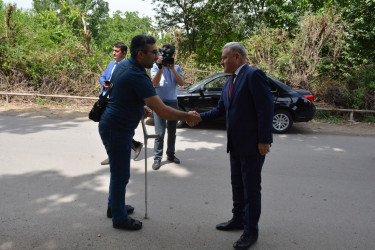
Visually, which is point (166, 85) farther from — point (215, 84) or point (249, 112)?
point (215, 84)

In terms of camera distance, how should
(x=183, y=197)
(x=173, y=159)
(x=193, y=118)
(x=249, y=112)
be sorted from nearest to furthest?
(x=249, y=112)
(x=193, y=118)
(x=183, y=197)
(x=173, y=159)

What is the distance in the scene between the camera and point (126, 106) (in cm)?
313

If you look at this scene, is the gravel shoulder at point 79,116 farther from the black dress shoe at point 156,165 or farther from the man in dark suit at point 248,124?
the man in dark suit at point 248,124

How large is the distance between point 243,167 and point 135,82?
4.17 ft

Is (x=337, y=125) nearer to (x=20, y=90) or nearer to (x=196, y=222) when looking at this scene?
(x=196, y=222)

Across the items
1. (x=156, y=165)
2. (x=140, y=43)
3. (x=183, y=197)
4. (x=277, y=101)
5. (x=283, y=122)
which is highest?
(x=140, y=43)

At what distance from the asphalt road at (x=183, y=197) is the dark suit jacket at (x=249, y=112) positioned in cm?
103

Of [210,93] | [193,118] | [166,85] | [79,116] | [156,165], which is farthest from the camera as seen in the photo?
[79,116]

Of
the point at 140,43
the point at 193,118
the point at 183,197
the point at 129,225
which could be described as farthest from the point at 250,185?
the point at 140,43

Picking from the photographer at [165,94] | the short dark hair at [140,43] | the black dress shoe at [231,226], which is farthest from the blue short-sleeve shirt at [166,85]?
the black dress shoe at [231,226]

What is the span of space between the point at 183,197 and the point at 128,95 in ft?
6.09

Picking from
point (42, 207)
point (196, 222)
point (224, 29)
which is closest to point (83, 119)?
point (42, 207)

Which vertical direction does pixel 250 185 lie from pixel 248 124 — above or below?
below

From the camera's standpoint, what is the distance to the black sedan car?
9078 millimetres
